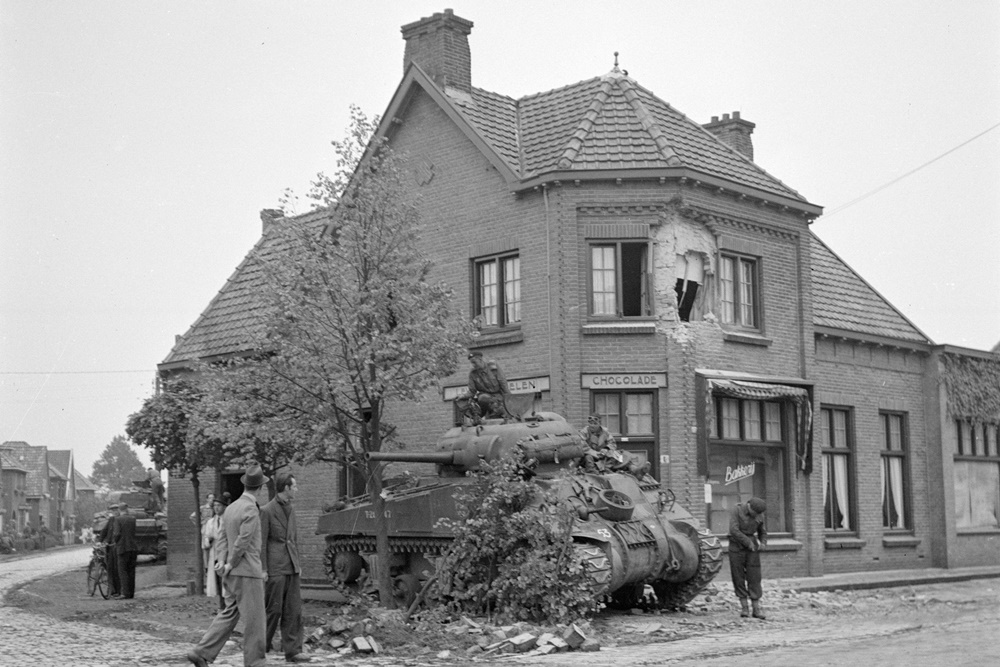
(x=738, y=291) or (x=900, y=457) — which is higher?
(x=738, y=291)

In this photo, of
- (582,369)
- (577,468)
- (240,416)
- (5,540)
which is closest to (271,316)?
(240,416)

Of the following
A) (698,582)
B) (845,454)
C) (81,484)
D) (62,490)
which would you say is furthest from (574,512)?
(81,484)

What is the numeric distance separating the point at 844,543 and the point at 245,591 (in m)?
16.1

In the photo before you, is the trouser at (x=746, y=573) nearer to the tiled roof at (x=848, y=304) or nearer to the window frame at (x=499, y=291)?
the window frame at (x=499, y=291)

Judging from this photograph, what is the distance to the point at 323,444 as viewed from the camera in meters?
17.9

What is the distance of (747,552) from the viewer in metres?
17.2

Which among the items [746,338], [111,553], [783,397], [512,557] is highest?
[746,338]

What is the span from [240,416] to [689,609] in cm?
678

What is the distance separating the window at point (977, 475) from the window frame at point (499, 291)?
464 inches

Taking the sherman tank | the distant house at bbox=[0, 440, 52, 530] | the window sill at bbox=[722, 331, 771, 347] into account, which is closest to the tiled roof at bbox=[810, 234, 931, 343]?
the window sill at bbox=[722, 331, 771, 347]

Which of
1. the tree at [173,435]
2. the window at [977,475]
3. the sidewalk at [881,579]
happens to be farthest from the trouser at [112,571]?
the window at [977,475]

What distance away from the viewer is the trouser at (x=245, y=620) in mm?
11391

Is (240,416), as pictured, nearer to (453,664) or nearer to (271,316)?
(271,316)

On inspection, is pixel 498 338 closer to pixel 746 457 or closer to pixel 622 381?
pixel 622 381
